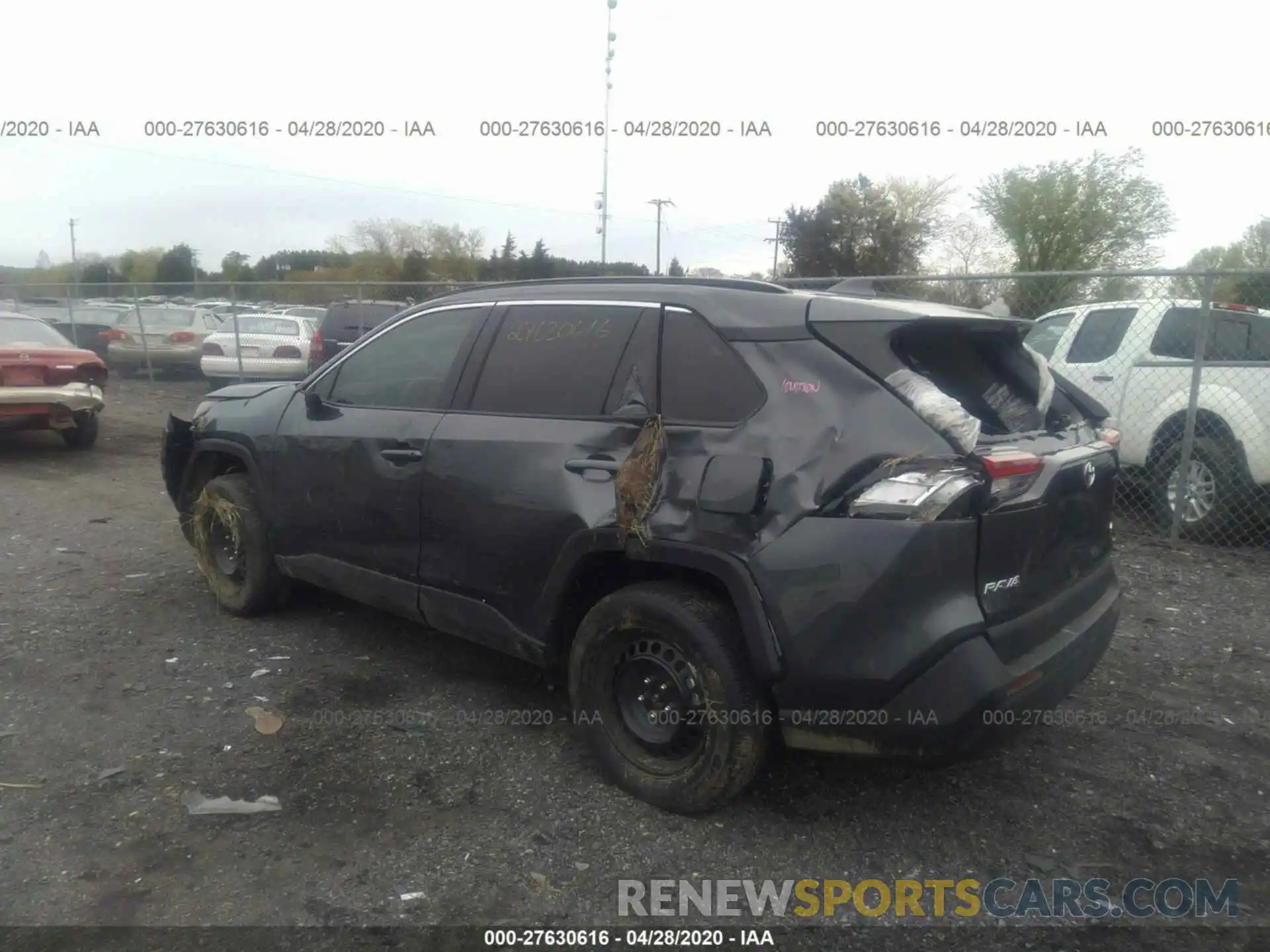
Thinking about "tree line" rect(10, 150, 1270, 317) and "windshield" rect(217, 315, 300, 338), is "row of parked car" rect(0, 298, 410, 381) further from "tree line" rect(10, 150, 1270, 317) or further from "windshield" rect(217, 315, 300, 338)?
"tree line" rect(10, 150, 1270, 317)

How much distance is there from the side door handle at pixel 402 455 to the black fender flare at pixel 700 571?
88 cm

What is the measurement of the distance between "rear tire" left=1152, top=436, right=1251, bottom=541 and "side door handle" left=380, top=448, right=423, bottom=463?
5.59 metres

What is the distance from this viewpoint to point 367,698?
4203 mm

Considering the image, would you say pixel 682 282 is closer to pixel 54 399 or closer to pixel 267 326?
pixel 54 399

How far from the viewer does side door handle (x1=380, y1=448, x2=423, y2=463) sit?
12.9ft

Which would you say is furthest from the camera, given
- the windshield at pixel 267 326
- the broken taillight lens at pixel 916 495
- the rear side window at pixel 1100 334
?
the windshield at pixel 267 326

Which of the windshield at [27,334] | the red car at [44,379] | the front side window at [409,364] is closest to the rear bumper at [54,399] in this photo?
the red car at [44,379]

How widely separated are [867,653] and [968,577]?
14.2 inches

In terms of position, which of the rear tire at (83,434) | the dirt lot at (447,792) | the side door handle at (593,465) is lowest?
the dirt lot at (447,792)

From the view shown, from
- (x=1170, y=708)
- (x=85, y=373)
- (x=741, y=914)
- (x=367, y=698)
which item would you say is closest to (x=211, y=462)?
(x=367, y=698)

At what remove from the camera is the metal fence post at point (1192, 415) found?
6.42 m

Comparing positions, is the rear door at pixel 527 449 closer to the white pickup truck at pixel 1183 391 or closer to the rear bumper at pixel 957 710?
the rear bumper at pixel 957 710

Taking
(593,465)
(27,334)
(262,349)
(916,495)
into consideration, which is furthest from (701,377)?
(262,349)

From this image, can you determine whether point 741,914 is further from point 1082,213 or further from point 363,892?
point 1082,213
